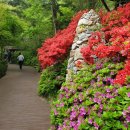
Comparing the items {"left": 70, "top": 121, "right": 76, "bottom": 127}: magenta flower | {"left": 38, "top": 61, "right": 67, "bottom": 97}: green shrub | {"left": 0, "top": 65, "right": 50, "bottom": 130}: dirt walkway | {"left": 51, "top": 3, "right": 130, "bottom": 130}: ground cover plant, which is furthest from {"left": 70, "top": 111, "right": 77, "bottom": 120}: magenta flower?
{"left": 38, "top": 61, "right": 67, "bottom": 97}: green shrub

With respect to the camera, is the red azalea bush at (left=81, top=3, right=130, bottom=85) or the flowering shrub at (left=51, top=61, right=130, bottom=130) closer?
the flowering shrub at (left=51, top=61, right=130, bottom=130)

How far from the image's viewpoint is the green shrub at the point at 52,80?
15688mm

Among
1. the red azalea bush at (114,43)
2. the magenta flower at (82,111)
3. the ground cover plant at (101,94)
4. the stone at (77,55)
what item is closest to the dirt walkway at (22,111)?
the ground cover plant at (101,94)

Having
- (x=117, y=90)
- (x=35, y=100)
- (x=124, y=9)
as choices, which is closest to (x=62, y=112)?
(x=117, y=90)

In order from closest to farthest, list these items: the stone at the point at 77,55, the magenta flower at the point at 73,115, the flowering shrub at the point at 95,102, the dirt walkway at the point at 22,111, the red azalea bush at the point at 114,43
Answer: the flowering shrub at the point at 95,102
the magenta flower at the point at 73,115
the red azalea bush at the point at 114,43
the dirt walkway at the point at 22,111
the stone at the point at 77,55

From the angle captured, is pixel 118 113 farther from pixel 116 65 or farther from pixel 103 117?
pixel 116 65

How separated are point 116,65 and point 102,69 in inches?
13.4

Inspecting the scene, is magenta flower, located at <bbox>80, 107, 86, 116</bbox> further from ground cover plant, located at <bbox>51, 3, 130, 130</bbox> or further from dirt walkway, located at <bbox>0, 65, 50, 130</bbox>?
dirt walkway, located at <bbox>0, 65, 50, 130</bbox>

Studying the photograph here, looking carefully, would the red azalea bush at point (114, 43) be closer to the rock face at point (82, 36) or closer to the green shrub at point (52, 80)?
the rock face at point (82, 36)

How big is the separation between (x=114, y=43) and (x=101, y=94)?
163 cm

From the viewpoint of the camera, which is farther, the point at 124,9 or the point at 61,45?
the point at 61,45

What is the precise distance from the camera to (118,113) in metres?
6.46

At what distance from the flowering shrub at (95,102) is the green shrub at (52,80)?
19.7 feet

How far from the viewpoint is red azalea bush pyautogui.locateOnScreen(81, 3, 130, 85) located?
7761mm
